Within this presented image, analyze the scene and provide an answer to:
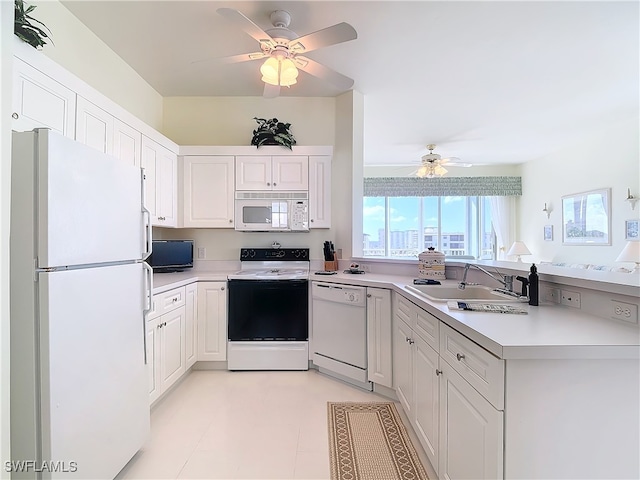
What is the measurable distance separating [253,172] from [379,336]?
6.66 ft

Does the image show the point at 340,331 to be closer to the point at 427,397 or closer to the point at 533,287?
the point at 427,397

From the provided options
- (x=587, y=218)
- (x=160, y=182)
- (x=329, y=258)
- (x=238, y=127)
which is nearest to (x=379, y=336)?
(x=329, y=258)

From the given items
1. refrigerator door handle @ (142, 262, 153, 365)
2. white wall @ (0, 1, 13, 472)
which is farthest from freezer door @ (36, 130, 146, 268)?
white wall @ (0, 1, 13, 472)

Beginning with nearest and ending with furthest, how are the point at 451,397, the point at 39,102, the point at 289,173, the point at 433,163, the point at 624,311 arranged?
the point at 624,311, the point at 451,397, the point at 39,102, the point at 289,173, the point at 433,163

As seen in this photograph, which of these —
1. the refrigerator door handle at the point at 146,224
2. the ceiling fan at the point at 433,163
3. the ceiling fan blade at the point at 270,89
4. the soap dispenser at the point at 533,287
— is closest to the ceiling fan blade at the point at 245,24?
the ceiling fan blade at the point at 270,89

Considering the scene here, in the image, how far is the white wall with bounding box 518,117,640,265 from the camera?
14.2 ft

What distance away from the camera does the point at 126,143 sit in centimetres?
240

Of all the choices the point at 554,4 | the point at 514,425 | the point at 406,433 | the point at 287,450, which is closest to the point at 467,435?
the point at 514,425

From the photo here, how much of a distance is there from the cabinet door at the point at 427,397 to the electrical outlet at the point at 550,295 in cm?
66

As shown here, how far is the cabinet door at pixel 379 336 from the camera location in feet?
7.84

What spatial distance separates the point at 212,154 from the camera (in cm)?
329

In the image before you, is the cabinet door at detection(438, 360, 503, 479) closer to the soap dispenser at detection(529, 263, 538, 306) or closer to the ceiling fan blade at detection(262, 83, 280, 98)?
the soap dispenser at detection(529, 263, 538, 306)

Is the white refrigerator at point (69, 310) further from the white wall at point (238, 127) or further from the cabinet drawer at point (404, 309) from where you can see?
the white wall at point (238, 127)

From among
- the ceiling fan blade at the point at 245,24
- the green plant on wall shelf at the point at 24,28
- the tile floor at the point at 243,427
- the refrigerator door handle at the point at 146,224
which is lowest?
the tile floor at the point at 243,427
